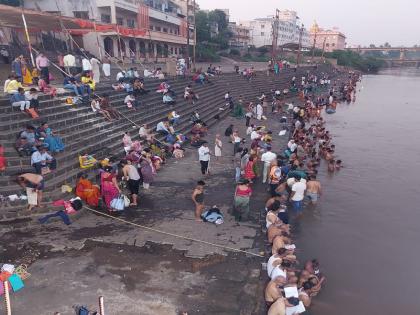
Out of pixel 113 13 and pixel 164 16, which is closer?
pixel 113 13

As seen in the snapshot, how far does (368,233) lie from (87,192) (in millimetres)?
8138

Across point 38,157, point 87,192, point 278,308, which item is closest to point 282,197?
point 278,308

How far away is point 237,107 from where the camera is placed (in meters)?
24.5

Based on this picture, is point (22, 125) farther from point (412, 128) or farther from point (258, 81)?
point (258, 81)

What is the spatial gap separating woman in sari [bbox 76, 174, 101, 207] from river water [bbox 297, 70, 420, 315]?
5.72 metres

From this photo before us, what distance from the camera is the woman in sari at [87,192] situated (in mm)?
9438

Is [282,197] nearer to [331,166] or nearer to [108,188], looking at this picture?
[108,188]

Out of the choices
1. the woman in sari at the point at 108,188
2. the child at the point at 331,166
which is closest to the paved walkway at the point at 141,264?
the woman in sari at the point at 108,188

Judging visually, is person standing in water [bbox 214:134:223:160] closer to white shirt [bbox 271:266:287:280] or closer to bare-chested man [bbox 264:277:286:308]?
white shirt [bbox 271:266:287:280]

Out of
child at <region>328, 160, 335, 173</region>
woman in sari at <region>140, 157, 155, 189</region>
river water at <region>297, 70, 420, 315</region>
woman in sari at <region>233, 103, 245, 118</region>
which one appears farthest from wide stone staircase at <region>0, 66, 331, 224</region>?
child at <region>328, 160, 335, 173</region>

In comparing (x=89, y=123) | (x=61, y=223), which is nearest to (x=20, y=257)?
(x=61, y=223)

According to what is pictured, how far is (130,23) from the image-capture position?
4247 cm

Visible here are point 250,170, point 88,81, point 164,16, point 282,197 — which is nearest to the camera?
point 282,197

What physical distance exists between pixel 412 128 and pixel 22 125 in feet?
86.8
